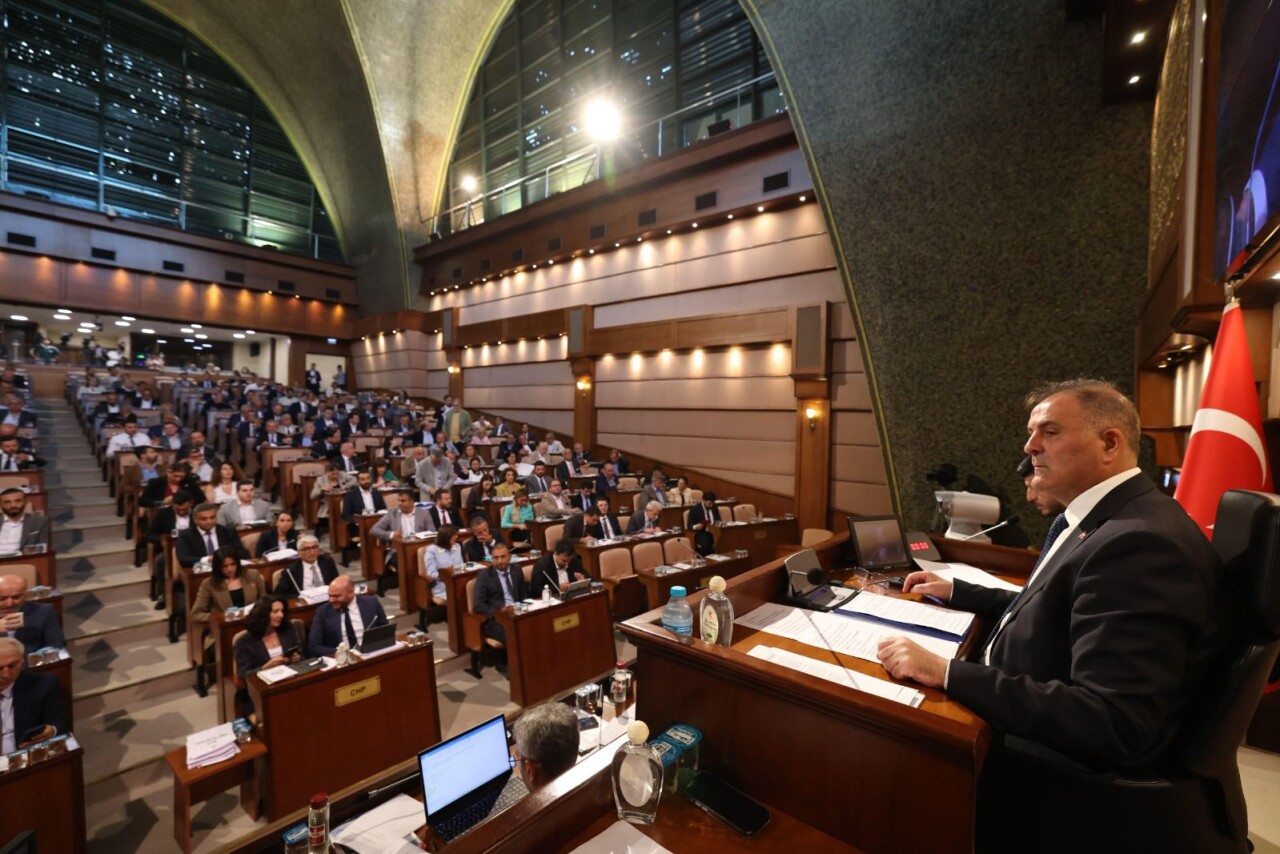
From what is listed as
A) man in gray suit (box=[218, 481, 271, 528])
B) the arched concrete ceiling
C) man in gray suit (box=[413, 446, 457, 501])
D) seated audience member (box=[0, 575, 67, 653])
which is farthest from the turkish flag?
the arched concrete ceiling

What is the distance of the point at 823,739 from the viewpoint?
3.41ft

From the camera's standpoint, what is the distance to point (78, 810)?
8.14ft

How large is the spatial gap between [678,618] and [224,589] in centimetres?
420

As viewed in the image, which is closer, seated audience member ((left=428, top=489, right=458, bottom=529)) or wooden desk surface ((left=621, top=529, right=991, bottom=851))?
wooden desk surface ((left=621, top=529, right=991, bottom=851))

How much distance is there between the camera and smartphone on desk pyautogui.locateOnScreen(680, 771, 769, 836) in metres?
1.05

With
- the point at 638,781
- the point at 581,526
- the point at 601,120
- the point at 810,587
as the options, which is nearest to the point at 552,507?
the point at 581,526

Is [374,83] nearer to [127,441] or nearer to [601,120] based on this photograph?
[601,120]

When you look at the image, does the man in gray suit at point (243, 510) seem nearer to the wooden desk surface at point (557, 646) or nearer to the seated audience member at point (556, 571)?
the seated audience member at point (556, 571)

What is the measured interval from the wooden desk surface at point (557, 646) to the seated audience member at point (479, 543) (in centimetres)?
119

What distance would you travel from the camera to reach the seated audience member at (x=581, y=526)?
620 cm

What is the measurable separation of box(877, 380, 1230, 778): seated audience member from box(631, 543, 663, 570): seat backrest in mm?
4750

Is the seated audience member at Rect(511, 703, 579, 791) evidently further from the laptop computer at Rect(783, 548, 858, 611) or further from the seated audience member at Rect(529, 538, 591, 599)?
A: the seated audience member at Rect(529, 538, 591, 599)

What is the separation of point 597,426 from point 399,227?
8.74 meters

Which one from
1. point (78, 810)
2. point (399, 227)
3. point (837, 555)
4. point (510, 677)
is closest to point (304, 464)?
point (510, 677)
